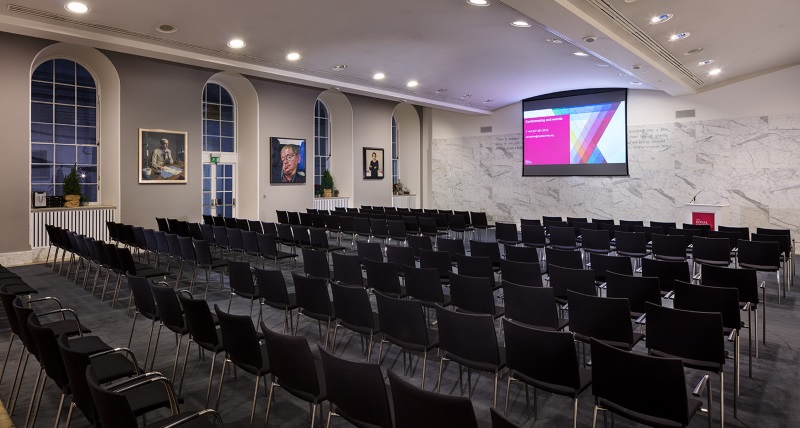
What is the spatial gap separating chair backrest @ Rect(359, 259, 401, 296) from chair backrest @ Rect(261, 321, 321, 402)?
233 centimetres

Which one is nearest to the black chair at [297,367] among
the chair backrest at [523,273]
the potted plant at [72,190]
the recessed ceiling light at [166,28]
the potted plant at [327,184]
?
the chair backrest at [523,273]

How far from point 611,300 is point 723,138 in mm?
10587

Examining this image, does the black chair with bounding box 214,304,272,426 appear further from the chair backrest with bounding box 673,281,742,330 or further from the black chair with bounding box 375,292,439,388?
the chair backrest with bounding box 673,281,742,330

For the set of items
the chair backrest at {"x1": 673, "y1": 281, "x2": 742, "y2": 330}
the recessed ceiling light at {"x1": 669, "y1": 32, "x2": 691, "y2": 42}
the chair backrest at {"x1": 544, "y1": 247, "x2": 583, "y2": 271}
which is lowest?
the chair backrest at {"x1": 673, "y1": 281, "x2": 742, "y2": 330}

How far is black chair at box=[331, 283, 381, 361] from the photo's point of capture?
4.09 m

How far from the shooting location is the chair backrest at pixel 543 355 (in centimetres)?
292

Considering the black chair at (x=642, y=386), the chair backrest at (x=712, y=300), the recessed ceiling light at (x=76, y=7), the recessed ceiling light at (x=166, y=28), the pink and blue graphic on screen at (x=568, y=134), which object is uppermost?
the recessed ceiling light at (x=166, y=28)

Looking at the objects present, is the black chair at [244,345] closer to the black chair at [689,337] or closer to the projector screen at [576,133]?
the black chair at [689,337]

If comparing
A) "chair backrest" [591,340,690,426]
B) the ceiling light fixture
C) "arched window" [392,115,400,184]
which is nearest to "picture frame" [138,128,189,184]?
the ceiling light fixture

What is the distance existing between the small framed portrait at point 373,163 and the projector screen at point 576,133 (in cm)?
483

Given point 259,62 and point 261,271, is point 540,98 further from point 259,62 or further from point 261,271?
point 261,271

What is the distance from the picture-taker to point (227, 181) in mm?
14008

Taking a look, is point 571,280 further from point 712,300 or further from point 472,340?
point 472,340

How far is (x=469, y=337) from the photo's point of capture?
341 cm
